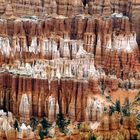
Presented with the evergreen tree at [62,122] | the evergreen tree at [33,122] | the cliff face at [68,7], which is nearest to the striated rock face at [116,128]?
the evergreen tree at [62,122]

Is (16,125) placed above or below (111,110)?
below

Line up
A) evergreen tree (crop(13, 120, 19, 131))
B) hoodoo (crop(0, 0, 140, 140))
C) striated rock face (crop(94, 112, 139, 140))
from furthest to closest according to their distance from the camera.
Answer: hoodoo (crop(0, 0, 140, 140))
evergreen tree (crop(13, 120, 19, 131))
striated rock face (crop(94, 112, 139, 140))

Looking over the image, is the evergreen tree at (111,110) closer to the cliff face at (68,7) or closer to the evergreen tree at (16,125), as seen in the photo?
the evergreen tree at (16,125)

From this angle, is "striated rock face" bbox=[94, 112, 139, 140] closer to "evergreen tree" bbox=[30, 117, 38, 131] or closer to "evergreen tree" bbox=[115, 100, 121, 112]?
"evergreen tree" bbox=[115, 100, 121, 112]

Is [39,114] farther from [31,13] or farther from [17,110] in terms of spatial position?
[31,13]

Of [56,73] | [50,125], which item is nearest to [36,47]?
[56,73]

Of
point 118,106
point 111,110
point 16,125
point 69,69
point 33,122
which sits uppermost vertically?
point 69,69

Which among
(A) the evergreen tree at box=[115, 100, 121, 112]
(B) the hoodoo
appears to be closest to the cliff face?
(B) the hoodoo

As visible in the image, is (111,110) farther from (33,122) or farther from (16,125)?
(16,125)

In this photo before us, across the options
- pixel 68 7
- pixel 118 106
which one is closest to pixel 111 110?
pixel 118 106

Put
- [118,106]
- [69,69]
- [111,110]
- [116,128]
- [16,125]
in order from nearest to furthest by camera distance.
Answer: [116,128]
[16,125]
[111,110]
[118,106]
[69,69]

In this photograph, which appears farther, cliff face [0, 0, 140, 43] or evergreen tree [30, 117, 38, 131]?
cliff face [0, 0, 140, 43]
